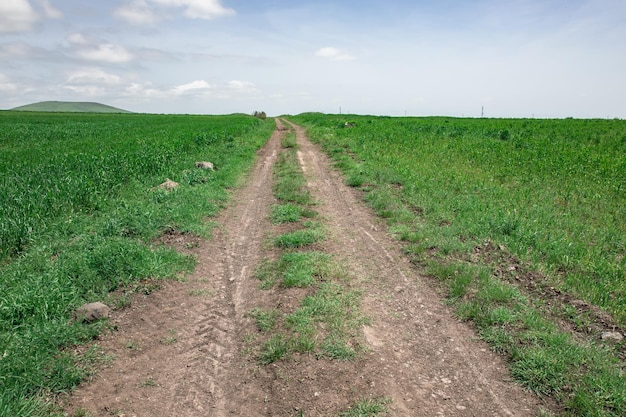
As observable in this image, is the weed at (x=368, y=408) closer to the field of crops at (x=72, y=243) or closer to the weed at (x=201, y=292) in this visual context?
the field of crops at (x=72, y=243)

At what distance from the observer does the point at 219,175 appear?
44.9ft

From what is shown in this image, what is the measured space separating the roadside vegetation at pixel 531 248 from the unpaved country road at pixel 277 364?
0.41 metres

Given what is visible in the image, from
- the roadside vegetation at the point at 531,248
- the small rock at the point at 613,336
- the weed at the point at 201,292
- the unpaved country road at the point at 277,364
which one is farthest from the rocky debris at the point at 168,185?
the small rock at the point at 613,336

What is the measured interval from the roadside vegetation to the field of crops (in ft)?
15.0

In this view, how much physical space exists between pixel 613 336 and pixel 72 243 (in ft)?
27.4

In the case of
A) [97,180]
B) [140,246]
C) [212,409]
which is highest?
[97,180]

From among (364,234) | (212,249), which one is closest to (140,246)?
(212,249)

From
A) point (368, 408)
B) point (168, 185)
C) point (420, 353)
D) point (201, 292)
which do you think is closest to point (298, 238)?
point (201, 292)

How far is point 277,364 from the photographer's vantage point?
4.24 meters

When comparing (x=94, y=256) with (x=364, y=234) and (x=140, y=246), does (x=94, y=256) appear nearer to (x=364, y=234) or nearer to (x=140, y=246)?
(x=140, y=246)

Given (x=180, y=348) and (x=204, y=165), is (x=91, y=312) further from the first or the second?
(x=204, y=165)

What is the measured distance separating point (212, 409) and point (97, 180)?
30.1 ft

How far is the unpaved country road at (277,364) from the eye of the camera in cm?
368

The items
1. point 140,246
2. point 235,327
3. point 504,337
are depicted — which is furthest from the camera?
point 140,246
